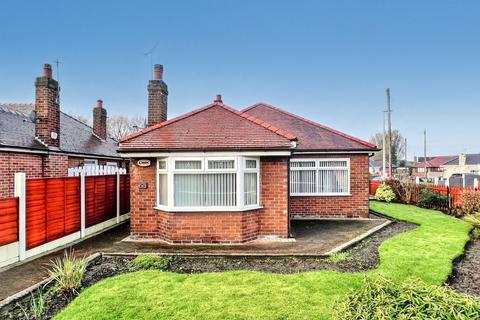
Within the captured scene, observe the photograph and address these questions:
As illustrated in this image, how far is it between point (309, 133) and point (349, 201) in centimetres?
350

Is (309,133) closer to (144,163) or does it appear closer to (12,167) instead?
(144,163)

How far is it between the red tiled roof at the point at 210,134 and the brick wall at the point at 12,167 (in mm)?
4366

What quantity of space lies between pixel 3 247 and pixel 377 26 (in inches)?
804

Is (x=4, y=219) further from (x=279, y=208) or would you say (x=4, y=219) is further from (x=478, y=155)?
(x=478, y=155)

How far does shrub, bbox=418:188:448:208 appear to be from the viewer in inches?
604

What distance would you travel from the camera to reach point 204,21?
17.8 m

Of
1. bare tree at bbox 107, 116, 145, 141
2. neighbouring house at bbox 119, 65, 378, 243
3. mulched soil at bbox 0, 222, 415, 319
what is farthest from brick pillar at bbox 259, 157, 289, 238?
bare tree at bbox 107, 116, 145, 141

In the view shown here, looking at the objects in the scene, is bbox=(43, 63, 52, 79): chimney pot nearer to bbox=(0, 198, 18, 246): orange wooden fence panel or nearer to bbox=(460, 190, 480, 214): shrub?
bbox=(0, 198, 18, 246): orange wooden fence panel

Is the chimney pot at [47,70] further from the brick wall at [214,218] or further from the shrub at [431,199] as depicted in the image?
the shrub at [431,199]

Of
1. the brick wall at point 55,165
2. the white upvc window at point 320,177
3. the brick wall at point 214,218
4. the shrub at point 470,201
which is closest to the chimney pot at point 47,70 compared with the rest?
the brick wall at point 55,165

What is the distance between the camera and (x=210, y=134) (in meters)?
9.01

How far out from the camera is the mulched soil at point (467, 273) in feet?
18.3

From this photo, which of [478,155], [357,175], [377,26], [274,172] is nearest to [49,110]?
[274,172]

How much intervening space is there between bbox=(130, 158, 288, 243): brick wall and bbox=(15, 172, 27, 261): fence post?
9.07 feet
